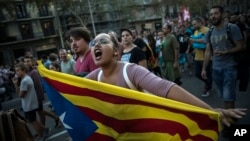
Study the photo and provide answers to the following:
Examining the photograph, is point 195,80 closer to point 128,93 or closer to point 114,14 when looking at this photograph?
point 128,93

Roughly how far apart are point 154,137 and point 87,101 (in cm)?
53

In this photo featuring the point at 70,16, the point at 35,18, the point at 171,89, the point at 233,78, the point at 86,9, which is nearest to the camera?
the point at 171,89

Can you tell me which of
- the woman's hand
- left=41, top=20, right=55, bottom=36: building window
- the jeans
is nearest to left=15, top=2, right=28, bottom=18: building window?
left=41, top=20, right=55, bottom=36: building window

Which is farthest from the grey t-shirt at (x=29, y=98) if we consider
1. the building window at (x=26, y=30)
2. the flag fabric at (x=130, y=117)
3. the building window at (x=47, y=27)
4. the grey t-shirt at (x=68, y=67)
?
the building window at (x=47, y=27)

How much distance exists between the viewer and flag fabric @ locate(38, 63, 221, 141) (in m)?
1.90

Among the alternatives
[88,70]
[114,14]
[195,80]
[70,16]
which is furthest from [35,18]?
[88,70]

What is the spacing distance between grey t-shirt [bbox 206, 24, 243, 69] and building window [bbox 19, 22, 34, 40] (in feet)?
127

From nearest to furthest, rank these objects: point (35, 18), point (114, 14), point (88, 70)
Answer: point (88, 70)
point (35, 18)
point (114, 14)

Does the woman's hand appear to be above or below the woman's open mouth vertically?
below

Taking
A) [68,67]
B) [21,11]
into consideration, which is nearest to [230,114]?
[68,67]

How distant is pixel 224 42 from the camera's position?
12.8ft

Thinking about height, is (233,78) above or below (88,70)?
below

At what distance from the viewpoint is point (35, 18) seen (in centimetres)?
4059

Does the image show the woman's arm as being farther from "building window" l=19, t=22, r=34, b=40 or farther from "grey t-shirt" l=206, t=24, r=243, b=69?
"building window" l=19, t=22, r=34, b=40
